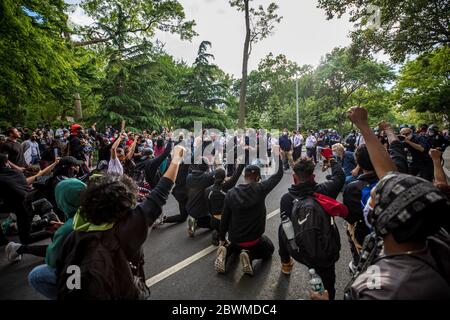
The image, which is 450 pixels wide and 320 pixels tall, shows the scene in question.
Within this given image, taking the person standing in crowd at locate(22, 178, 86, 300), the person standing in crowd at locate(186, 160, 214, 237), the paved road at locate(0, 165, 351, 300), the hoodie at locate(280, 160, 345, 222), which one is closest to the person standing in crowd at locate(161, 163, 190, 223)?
the person standing in crowd at locate(186, 160, 214, 237)

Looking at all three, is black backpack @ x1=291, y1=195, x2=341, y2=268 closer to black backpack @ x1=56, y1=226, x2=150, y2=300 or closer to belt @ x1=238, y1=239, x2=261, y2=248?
belt @ x1=238, y1=239, x2=261, y2=248

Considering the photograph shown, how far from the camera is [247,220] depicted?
3455 millimetres

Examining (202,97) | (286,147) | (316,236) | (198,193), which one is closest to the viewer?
(316,236)

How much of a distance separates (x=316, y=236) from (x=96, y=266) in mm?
1886

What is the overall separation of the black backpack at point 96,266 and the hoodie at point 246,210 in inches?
76.2

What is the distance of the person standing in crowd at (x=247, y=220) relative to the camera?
334 cm

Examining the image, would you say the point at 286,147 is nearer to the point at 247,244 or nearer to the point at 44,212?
the point at 247,244

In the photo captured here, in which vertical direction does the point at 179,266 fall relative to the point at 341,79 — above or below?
below

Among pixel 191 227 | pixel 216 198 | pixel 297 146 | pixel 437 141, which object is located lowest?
pixel 191 227

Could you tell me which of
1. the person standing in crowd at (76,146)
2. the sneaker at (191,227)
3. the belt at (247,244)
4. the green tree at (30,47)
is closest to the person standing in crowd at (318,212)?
the belt at (247,244)

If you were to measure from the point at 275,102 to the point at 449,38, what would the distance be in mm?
31149

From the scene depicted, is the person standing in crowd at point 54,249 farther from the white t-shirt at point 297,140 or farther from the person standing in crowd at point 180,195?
the white t-shirt at point 297,140

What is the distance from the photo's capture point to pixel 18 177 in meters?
3.96

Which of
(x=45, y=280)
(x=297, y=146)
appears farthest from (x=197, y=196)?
(x=297, y=146)
